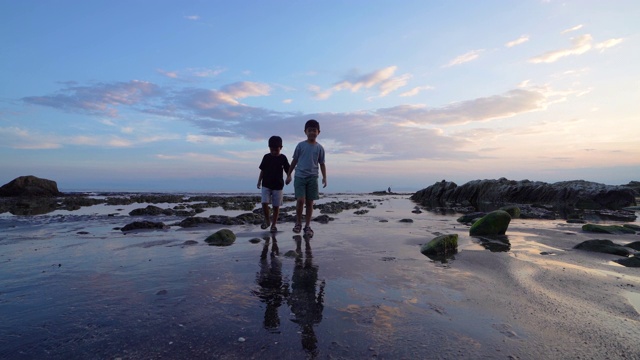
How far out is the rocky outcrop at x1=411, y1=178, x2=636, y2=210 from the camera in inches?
1040

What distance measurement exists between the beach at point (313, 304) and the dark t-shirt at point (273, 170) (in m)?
2.95

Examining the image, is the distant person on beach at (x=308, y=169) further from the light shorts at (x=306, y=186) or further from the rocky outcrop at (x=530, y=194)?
the rocky outcrop at (x=530, y=194)

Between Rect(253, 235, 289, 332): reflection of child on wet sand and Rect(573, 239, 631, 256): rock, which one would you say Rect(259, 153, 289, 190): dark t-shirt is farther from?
Rect(573, 239, 631, 256): rock

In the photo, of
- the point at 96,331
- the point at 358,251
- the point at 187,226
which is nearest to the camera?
the point at 96,331

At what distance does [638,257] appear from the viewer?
18.5 feet

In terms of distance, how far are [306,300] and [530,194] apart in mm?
35976

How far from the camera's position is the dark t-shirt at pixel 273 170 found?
906 centimetres

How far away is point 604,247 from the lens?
6484mm

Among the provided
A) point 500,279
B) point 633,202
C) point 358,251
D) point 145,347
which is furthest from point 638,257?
point 633,202

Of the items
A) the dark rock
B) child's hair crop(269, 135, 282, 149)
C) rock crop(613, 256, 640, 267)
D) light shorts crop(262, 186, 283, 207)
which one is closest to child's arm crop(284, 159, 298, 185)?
light shorts crop(262, 186, 283, 207)

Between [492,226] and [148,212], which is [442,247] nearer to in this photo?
[492,226]

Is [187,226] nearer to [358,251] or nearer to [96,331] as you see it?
[358,251]

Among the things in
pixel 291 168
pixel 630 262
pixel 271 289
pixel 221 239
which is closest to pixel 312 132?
pixel 291 168

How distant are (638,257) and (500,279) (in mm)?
3274
